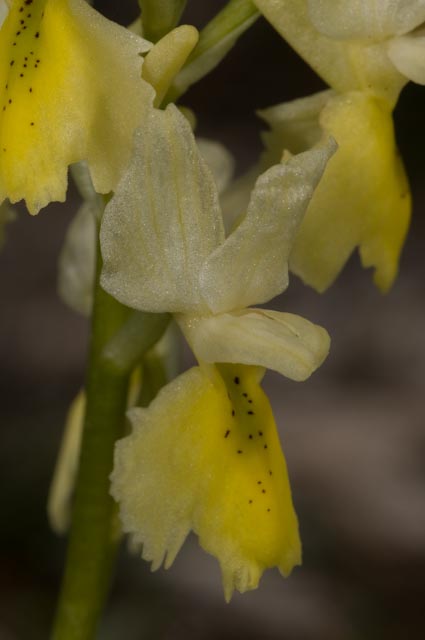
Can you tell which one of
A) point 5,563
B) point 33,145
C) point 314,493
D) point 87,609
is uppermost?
point 33,145

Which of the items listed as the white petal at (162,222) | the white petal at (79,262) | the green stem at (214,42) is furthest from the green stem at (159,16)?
the white petal at (79,262)

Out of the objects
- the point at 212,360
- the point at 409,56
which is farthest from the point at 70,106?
the point at 409,56

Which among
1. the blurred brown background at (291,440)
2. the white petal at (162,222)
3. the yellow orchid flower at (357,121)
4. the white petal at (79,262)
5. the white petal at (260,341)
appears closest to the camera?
the white petal at (162,222)

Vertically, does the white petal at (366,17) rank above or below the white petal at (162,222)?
below

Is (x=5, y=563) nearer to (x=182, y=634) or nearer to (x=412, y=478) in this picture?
(x=182, y=634)

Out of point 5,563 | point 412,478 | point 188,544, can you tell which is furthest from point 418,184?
point 5,563

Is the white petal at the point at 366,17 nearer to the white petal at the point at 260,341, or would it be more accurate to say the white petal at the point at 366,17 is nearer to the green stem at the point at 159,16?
the green stem at the point at 159,16

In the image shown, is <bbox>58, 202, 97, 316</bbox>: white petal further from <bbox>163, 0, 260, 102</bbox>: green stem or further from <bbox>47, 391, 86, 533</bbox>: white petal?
<bbox>163, 0, 260, 102</bbox>: green stem
